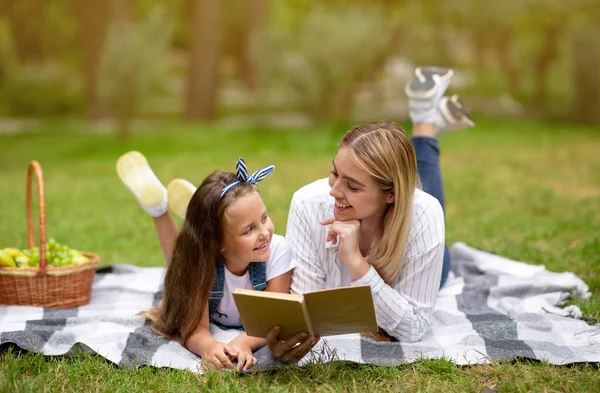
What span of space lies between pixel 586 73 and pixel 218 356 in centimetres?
1263

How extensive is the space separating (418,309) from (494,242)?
7.88 ft

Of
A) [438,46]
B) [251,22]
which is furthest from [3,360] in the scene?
[438,46]

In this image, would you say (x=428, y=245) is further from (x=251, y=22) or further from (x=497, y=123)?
(x=251, y=22)

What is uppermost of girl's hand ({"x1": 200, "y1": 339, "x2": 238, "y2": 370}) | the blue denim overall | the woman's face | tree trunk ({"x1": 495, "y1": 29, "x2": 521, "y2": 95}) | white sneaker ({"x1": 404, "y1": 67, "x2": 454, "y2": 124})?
white sneaker ({"x1": 404, "y1": 67, "x2": 454, "y2": 124})

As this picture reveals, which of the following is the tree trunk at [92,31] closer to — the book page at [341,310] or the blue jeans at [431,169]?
the blue jeans at [431,169]

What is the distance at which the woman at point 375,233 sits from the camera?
3244 millimetres

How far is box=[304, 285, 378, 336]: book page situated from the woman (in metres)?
0.18

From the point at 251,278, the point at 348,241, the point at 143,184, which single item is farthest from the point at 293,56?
the point at 348,241

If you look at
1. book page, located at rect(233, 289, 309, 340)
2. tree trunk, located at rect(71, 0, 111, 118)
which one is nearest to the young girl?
book page, located at rect(233, 289, 309, 340)

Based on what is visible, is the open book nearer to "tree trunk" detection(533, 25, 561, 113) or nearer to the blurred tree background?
the blurred tree background

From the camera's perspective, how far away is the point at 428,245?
343 centimetres

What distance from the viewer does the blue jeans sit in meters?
4.45

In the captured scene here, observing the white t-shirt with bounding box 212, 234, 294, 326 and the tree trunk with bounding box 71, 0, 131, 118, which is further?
the tree trunk with bounding box 71, 0, 131, 118

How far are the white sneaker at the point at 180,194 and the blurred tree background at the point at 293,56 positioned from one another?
752 cm
